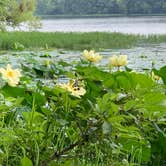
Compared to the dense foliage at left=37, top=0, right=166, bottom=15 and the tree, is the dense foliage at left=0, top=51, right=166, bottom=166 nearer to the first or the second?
the tree

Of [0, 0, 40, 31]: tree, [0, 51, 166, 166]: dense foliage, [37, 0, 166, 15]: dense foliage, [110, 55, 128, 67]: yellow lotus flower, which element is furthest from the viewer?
[37, 0, 166, 15]: dense foliage

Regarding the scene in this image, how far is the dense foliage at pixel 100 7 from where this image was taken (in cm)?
5322

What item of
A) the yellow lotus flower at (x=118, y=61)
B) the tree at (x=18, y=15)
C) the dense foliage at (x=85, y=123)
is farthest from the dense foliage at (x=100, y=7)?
the dense foliage at (x=85, y=123)

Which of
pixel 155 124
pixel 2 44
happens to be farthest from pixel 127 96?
pixel 2 44

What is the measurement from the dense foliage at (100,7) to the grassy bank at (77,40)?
30.6m

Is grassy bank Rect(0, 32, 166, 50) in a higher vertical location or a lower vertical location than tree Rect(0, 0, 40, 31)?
lower

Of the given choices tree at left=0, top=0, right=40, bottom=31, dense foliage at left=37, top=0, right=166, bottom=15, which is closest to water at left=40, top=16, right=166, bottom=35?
tree at left=0, top=0, right=40, bottom=31

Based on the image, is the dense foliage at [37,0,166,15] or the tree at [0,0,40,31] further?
the dense foliage at [37,0,166,15]

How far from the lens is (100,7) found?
57.0 m

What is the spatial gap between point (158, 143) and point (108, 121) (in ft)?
1.16

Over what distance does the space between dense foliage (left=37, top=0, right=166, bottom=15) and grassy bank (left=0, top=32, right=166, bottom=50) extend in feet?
100

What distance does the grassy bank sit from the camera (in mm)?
18078

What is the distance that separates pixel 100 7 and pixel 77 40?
3834cm

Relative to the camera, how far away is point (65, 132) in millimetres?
1275
